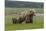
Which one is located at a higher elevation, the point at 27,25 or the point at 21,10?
the point at 21,10

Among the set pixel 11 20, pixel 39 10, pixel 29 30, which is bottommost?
pixel 29 30

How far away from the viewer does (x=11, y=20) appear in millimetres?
936

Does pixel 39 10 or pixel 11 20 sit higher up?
pixel 39 10

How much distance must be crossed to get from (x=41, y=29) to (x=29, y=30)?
127 millimetres

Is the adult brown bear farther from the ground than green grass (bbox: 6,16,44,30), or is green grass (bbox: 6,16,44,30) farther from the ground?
the adult brown bear

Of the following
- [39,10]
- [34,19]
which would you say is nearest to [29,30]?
[34,19]

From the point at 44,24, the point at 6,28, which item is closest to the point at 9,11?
the point at 6,28

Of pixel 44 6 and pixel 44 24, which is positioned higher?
pixel 44 6

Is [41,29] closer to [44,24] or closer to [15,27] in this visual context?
[44,24]

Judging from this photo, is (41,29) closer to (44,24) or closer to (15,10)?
(44,24)

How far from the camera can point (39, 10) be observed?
0.99m

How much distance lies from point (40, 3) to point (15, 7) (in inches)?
10.3

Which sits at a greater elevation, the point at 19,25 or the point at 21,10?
the point at 21,10

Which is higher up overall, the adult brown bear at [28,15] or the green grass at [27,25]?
the adult brown bear at [28,15]
